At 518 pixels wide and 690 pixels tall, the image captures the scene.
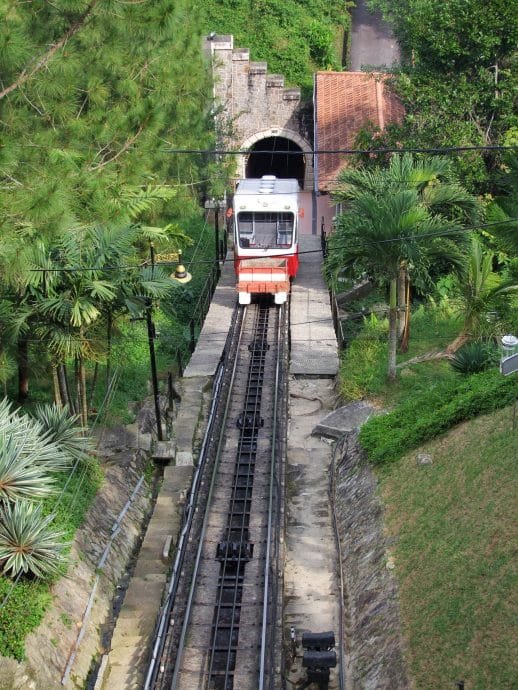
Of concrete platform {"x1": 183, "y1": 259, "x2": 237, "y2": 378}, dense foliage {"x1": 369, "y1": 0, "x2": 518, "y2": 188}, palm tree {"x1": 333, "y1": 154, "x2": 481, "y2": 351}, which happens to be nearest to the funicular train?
concrete platform {"x1": 183, "y1": 259, "x2": 237, "y2": 378}

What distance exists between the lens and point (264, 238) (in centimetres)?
2980

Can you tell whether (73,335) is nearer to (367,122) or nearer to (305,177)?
(367,122)

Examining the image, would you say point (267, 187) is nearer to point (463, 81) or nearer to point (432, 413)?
point (463, 81)

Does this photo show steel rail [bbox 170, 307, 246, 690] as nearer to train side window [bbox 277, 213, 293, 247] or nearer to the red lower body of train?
the red lower body of train

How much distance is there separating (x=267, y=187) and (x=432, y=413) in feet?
45.2

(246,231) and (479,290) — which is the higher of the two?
(246,231)

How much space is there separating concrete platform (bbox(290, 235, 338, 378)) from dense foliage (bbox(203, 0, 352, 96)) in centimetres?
1429

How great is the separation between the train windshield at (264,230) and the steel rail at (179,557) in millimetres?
7012

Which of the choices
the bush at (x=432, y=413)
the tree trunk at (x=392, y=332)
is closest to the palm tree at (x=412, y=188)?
the tree trunk at (x=392, y=332)

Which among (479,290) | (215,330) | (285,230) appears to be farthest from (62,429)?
(285,230)

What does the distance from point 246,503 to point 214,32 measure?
102ft

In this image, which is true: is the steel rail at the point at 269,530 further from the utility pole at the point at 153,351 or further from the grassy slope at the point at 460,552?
the utility pole at the point at 153,351

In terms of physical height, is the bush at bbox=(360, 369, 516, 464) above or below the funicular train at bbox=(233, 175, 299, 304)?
below

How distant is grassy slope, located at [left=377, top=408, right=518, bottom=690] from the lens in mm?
12180
